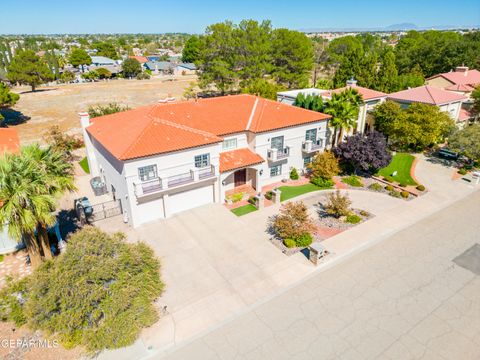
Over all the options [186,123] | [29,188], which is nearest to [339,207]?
[186,123]

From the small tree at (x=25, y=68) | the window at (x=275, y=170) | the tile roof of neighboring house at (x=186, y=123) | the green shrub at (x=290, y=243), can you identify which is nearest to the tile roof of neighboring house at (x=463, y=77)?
the tile roof of neighboring house at (x=186, y=123)

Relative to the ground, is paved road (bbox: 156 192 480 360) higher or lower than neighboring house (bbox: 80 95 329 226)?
lower

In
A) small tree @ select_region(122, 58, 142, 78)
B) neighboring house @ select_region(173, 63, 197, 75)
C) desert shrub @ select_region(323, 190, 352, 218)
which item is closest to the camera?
desert shrub @ select_region(323, 190, 352, 218)

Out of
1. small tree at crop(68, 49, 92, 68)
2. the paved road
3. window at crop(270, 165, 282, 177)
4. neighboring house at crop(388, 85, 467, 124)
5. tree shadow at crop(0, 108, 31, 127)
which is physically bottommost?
the paved road

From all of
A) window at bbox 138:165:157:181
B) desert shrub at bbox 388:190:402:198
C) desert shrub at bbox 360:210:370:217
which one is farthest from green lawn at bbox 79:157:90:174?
desert shrub at bbox 388:190:402:198

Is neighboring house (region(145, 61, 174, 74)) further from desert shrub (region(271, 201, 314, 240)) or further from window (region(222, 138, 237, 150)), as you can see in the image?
desert shrub (region(271, 201, 314, 240))

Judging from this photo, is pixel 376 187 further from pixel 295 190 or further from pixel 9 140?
pixel 9 140

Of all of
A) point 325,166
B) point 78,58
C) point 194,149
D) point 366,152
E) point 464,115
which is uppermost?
point 78,58
